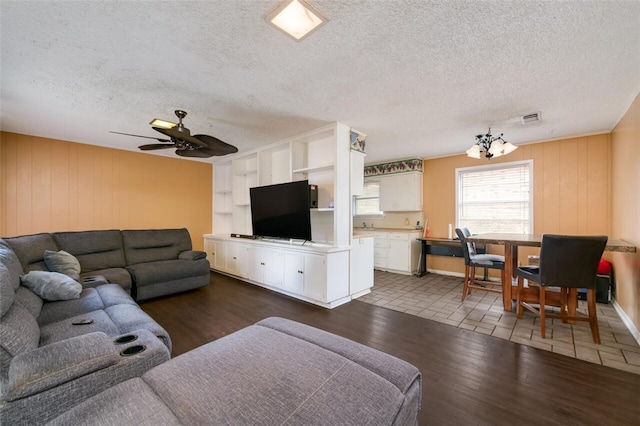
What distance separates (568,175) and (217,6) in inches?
207

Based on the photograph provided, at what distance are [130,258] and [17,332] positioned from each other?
3.02 m

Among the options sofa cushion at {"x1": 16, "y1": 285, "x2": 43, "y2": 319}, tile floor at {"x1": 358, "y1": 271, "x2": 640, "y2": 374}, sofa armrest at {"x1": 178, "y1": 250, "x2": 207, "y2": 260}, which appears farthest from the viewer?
sofa armrest at {"x1": 178, "y1": 250, "x2": 207, "y2": 260}

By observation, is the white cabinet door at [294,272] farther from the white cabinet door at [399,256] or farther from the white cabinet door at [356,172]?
the white cabinet door at [399,256]

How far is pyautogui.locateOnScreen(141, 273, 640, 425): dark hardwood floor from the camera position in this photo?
5.25ft

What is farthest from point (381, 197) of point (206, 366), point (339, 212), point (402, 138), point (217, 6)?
point (206, 366)

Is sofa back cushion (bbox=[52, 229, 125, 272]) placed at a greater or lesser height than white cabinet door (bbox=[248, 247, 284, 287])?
greater

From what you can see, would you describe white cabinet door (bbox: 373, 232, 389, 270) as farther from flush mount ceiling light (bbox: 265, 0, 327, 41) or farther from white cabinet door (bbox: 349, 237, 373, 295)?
flush mount ceiling light (bbox: 265, 0, 327, 41)

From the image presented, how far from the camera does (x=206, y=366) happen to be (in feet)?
3.50

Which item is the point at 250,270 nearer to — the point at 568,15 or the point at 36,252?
the point at 36,252

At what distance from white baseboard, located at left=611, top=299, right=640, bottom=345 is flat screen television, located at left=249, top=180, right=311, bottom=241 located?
11.6 ft

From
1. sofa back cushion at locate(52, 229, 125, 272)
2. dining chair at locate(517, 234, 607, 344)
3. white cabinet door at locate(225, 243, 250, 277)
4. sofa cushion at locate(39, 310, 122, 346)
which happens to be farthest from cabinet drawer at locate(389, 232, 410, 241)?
sofa back cushion at locate(52, 229, 125, 272)

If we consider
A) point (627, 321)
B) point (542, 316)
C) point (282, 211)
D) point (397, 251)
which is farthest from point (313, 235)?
point (627, 321)

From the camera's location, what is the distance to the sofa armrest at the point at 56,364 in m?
1.00

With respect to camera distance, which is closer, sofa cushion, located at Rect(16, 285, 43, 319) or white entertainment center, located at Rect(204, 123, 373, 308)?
sofa cushion, located at Rect(16, 285, 43, 319)
